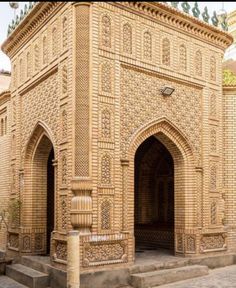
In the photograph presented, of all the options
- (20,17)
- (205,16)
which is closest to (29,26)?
(20,17)

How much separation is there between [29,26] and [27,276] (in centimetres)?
553

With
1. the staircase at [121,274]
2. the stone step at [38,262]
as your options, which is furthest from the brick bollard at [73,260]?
the stone step at [38,262]

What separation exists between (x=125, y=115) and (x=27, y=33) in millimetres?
3468

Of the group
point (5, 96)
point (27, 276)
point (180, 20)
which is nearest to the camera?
point (27, 276)

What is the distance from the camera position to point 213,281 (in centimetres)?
793

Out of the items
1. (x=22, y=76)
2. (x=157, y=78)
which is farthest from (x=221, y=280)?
(x=22, y=76)

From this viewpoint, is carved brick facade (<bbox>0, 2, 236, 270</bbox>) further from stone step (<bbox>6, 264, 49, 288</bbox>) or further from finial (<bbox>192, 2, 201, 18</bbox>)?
stone step (<bbox>6, 264, 49, 288</bbox>)

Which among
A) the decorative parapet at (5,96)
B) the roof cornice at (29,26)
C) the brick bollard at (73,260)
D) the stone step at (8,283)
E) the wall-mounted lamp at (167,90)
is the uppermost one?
the roof cornice at (29,26)

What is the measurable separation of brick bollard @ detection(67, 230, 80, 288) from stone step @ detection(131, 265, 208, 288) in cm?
142

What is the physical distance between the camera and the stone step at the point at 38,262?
8082mm

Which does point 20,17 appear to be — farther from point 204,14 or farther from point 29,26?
point 204,14

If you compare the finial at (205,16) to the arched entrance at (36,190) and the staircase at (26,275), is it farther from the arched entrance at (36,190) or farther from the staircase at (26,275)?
the staircase at (26,275)

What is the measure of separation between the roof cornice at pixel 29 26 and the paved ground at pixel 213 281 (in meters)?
5.90

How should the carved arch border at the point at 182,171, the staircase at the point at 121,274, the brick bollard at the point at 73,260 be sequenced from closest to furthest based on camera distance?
the brick bollard at the point at 73,260, the staircase at the point at 121,274, the carved arch border at the point at 182,171
